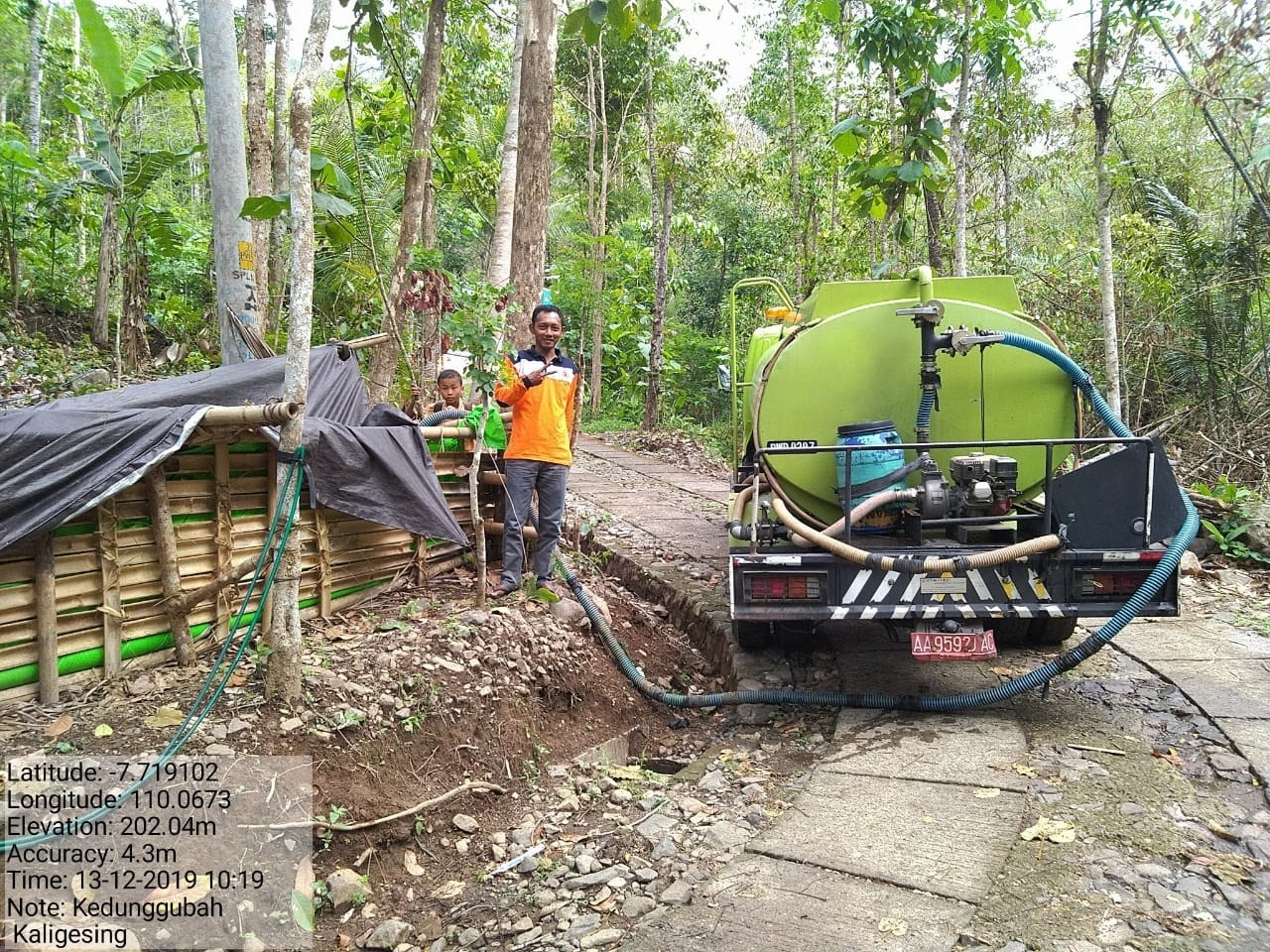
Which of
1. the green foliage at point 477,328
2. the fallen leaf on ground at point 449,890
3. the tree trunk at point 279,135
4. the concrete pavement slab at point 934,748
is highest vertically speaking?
the tree trunk at point 279,135

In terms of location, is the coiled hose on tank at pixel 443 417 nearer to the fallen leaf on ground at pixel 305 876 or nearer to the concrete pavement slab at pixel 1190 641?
the fallen leaf on ground at pixel 305 876

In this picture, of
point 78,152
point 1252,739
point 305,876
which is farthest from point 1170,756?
point 78,152

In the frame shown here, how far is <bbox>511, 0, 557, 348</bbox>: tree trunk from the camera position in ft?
21.4

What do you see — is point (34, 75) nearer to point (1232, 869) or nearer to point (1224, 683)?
Result: point (1224, 683)

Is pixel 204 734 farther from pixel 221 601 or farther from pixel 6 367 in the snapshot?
pixel 6 367

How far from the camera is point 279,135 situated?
937cm

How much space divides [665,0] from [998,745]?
362cm

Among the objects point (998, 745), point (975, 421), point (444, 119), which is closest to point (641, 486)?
point (444, 119)

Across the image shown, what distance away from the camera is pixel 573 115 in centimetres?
1845

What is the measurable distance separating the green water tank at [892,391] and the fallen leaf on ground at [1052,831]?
2.12m

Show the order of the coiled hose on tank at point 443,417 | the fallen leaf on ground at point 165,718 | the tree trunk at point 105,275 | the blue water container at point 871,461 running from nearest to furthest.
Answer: the fallen leaf on ground at point 165,718
the blue water container at point 871,461
the coiled hose on tank at point 443,417
the tree trunk at point 105,275

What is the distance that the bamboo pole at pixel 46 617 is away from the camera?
3.71 m

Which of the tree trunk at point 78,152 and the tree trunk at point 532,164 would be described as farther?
the tree trunk at point 78,152
